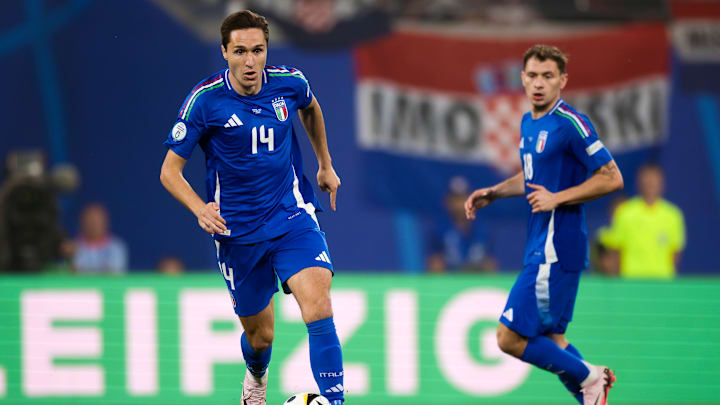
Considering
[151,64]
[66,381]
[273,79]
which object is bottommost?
[66,381]

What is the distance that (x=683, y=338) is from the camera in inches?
328

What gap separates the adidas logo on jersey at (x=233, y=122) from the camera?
5.64 metres

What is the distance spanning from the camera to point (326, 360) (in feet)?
Result: 17.8

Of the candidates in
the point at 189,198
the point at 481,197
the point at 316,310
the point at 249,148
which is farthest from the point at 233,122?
the point at 481,197

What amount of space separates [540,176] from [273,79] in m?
1.66

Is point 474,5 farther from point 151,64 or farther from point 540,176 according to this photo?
point 540,176

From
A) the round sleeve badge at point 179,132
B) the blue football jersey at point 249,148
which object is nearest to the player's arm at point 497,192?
the blue football jersey at point 249,148

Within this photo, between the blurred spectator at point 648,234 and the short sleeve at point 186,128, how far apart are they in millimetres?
5931

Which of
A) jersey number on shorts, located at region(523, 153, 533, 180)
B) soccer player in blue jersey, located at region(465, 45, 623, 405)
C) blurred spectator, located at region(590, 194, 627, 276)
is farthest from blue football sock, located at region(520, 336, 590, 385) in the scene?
blurred spectator, located at region(590, 194, 627, 276)

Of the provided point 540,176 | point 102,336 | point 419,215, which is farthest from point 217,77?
point 419,215

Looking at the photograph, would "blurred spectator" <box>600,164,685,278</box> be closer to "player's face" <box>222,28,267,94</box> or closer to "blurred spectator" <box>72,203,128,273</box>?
"blurred spectator" <box>72,203,128,273</box>

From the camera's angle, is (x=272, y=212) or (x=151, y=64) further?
(x=151, y=64)

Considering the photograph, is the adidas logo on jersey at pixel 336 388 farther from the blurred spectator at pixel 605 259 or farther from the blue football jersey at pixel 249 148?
the blurred spectator at pixel 605 259

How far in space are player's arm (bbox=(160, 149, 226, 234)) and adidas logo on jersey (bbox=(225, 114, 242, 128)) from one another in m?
0.30
